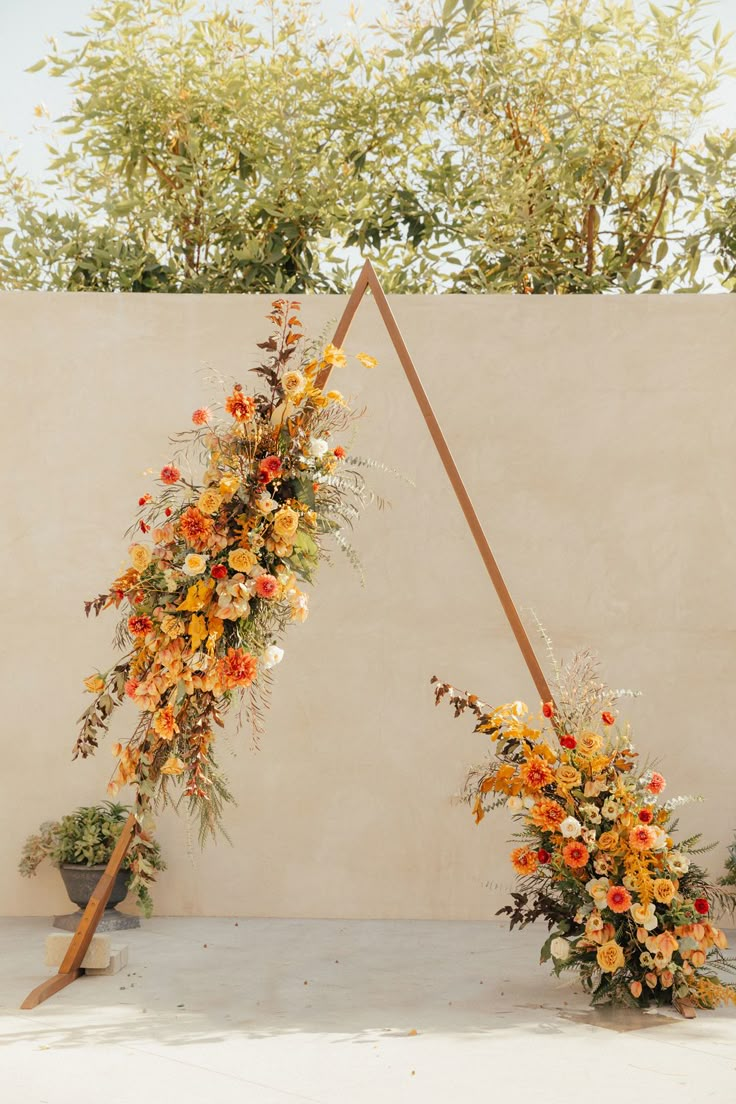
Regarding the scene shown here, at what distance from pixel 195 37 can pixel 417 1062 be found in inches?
200

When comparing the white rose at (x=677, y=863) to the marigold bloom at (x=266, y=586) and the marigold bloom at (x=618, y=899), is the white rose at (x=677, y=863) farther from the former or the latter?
the marigold bloom at (x=266, y=586)

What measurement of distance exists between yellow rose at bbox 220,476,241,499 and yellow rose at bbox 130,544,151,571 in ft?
0.97

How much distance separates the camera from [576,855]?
11.2 ft

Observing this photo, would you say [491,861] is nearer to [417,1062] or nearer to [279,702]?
[279,702]

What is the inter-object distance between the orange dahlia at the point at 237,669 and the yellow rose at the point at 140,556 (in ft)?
1.23

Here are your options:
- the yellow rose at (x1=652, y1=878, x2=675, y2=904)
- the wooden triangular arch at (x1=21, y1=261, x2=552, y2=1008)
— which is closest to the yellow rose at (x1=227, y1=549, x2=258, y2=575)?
the wooden triangular arch at (x1=21, y1=261, x2=552, y2=1008)

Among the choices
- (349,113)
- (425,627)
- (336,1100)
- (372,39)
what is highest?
(372,39)

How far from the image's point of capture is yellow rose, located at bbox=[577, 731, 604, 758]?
349 centimetres

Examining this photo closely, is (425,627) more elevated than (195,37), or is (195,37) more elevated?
(195,37)

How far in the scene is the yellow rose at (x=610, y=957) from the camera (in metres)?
3.33

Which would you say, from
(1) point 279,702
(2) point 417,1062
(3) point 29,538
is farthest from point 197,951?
(3) point 29,538

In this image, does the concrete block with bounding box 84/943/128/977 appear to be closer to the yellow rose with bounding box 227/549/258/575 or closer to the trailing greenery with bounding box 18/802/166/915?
the trailing greenery with bounding box 18/802/166/915

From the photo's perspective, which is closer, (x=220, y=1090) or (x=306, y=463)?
(x=220, y=1090)

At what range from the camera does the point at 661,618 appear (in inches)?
190
